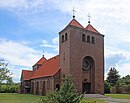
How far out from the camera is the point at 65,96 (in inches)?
455

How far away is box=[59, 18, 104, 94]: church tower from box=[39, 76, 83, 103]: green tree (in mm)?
30445

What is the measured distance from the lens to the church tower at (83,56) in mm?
43906

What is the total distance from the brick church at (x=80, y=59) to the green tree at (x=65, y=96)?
30.6m

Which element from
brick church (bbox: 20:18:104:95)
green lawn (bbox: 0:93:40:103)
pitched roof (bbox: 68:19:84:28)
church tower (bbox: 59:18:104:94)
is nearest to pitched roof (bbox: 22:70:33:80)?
brick church (bbox: 20:18:104:95)

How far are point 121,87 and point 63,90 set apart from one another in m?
54.8

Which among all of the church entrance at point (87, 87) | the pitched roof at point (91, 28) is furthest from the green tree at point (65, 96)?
the pitched roof at point (91, 28)

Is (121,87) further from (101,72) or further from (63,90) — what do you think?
(63,90)

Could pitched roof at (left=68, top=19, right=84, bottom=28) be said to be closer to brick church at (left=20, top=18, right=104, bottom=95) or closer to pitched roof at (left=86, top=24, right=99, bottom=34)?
brick church at (left=20, top=18, right=104, bottom=95)

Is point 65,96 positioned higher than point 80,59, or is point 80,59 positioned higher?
point 80,59

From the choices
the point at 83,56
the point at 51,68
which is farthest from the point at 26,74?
the point at 83,56

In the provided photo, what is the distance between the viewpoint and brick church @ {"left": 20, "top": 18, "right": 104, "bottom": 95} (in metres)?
44.0

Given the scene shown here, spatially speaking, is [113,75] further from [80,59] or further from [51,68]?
[80,59]

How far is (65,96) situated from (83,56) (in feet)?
111

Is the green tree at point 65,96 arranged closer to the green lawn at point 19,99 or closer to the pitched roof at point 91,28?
the green lawn at point 19,99
